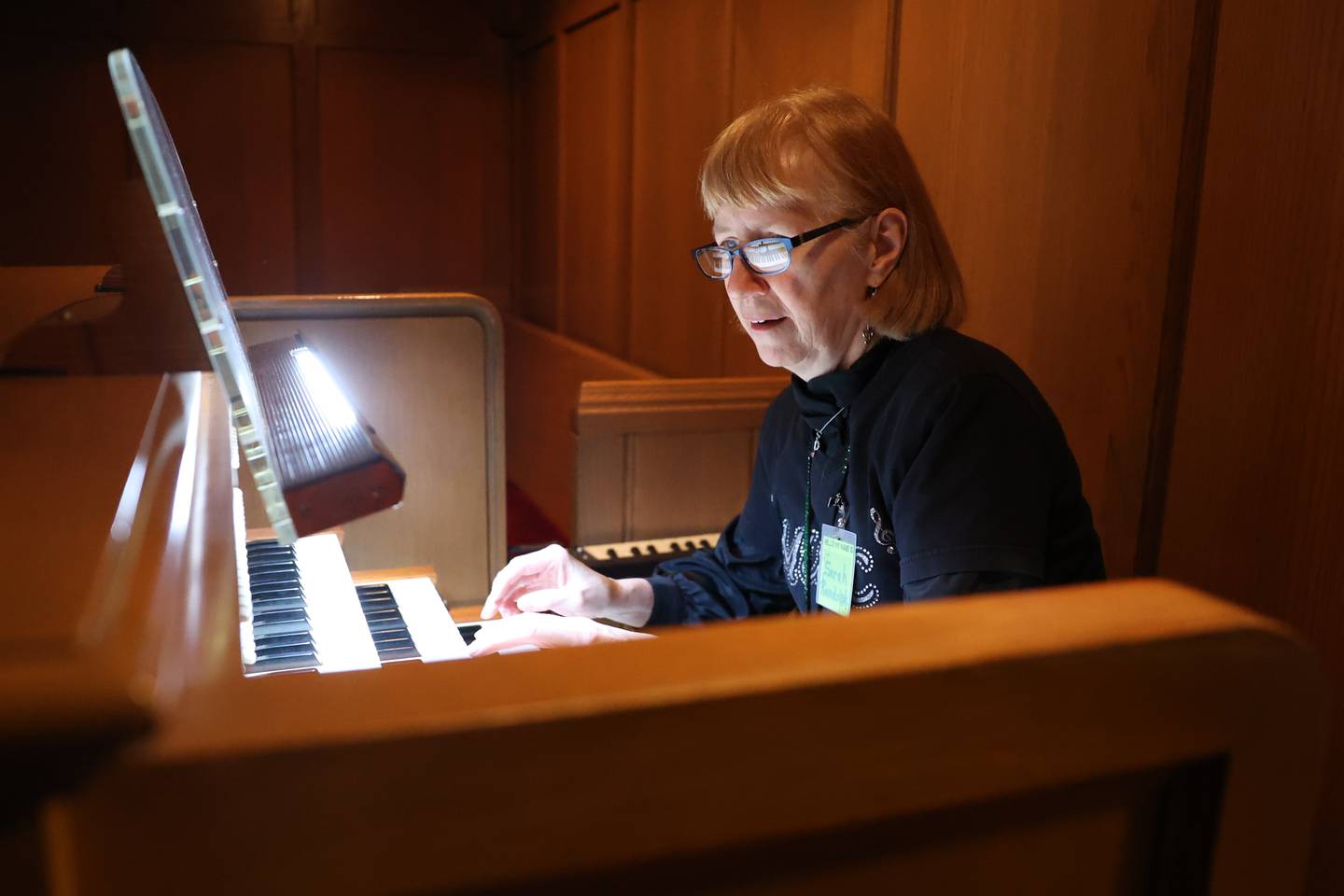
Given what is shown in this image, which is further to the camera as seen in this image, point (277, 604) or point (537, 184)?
point (537, 184)

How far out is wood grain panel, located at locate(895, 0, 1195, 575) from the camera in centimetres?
206

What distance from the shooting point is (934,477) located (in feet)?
4.45

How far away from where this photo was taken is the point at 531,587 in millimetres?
1695

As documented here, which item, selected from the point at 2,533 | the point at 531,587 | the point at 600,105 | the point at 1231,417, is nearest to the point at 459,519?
the point at 531,587

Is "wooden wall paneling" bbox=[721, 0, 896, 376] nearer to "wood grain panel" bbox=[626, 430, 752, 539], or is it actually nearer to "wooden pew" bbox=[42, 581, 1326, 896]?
"wood grain panel" bbox=[626, 430, 752, 539]

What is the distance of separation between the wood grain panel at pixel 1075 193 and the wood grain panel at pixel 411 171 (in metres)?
4.69

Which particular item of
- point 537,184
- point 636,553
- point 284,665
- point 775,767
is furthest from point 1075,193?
point 537,184

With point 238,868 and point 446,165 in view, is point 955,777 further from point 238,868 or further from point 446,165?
point 446,165

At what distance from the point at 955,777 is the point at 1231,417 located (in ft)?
5.26

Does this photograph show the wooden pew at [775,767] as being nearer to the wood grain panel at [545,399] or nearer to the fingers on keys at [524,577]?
the fingers on keys at [524,577]

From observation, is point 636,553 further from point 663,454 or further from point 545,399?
point 545,399

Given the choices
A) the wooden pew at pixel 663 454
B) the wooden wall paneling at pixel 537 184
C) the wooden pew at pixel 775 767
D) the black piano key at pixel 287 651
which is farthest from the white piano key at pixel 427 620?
the wooden wall paneling at pixel 537 184

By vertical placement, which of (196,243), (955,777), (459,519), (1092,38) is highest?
(1092,38)

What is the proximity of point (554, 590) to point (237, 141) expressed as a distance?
18.5ft
